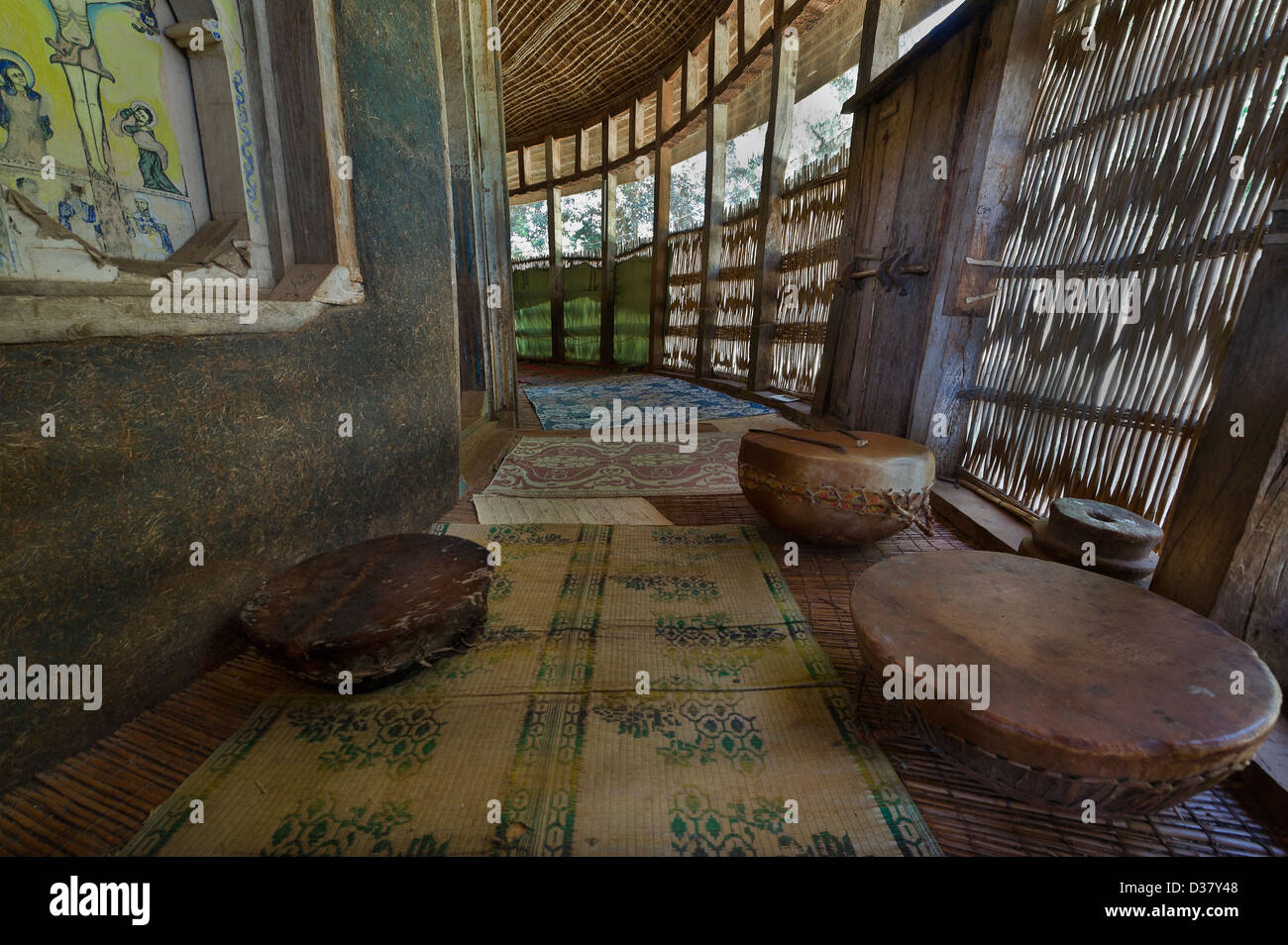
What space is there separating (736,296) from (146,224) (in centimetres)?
655

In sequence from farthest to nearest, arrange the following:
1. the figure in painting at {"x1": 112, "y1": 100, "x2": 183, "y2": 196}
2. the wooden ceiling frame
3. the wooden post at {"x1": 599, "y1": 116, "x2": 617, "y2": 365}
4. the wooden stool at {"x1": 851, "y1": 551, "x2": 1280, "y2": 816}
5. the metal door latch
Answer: the wooden post at {"x1": 599, "y1": 116, "x2": 617, "y2": 365}, the wooden ceiling frame, the metal door latch, the figure in painting at {"x1": 112, "y1": 100, "x2": 183, "y2": 196}, the wooden stool at {"x1": 851, "y1": 551, "x2": 1280, "y2": 816}

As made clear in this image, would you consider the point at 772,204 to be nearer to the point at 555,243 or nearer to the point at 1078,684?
the point at 555,243

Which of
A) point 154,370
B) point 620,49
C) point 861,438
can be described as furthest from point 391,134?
point 620,49

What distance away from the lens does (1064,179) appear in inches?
112

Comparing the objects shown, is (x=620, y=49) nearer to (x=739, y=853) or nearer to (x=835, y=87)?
(x=739, y=853)

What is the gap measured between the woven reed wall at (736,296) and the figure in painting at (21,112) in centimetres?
626

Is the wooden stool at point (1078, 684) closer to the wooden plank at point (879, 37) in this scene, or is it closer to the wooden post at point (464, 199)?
the wooden post at point (464, 199)

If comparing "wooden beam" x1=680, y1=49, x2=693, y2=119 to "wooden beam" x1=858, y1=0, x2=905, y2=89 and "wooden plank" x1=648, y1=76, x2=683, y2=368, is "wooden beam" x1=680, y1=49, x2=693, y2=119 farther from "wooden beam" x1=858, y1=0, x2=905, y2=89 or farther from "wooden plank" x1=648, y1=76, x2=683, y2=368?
"wooden beam" x1=858, y1=0, x2=905, y2=89

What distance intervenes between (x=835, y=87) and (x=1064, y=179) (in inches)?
700

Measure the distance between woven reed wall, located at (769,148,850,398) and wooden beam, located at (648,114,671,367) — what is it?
2957mm

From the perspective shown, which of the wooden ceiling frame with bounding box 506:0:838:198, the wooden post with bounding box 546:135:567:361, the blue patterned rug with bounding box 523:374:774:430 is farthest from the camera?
the wooden post with bounding box 546:135:567:361

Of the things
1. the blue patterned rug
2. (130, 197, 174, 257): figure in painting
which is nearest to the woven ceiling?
the blue patterned rug

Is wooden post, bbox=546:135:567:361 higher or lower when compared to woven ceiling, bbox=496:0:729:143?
lower

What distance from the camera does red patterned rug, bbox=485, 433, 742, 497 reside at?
3.73 m
